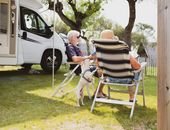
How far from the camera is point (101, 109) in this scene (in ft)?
16.2

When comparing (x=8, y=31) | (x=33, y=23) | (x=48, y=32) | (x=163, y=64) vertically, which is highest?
(x=33, y=23)

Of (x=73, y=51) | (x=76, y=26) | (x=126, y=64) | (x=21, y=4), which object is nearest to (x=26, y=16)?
(x=21, y=4)

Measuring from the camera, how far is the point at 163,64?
144cm

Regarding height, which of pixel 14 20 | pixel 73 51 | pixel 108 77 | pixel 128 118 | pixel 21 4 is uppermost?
pixel 21 4

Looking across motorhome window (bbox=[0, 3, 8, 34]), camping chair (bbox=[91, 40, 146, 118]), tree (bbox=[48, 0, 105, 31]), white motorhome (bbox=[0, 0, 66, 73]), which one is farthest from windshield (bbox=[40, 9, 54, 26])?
camping chair (bbox=[91, 40, 146, 118])

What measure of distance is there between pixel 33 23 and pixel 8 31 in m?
2.42

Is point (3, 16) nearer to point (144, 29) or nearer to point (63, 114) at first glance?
point (63, 114)

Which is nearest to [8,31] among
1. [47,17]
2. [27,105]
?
[27,105]

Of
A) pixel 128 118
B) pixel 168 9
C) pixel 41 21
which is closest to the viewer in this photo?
pixel 168 9

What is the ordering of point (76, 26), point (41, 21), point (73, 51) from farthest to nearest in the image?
point (76, 26) < point (41, 21) < point (73, 51)

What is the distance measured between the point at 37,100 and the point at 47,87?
163cm

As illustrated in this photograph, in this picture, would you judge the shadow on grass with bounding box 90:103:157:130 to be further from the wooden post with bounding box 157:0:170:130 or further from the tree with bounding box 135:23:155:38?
the tree with bounding box 135:23:155:38

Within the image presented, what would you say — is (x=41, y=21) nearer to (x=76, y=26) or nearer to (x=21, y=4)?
(x=21, y=4)

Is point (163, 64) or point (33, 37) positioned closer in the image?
point (163, 64)
